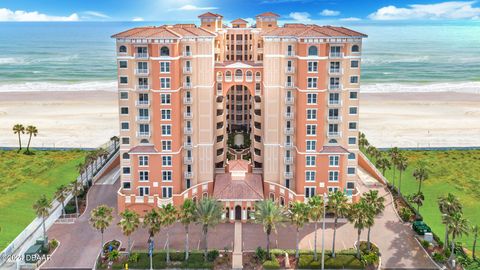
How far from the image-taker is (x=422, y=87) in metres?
181

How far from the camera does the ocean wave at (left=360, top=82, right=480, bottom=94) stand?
17388 cm

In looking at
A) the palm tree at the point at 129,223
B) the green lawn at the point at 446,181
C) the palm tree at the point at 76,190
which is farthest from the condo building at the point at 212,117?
the palm tree at the point at 129,223

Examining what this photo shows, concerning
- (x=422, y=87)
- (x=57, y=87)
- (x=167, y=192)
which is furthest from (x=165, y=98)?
(x=422, y=87)

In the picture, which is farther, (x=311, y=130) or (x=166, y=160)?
(x=166, y=160)

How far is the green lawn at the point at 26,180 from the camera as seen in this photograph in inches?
2400

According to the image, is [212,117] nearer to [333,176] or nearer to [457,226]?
[333,176]

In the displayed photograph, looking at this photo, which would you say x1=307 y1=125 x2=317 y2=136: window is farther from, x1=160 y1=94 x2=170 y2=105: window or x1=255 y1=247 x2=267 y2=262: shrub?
x1=160 y1=94 x2=170 y2=105: window

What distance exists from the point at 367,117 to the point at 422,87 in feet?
215

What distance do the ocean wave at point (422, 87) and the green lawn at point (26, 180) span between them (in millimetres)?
119946

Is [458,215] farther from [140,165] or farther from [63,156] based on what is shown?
[63,156]

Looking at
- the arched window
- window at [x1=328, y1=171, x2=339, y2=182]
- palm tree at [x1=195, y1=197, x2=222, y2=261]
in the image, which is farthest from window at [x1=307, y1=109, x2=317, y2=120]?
the arched window

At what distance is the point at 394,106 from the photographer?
472 feet

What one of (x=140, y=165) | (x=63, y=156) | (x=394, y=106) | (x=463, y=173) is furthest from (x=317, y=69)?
(x=394, y=106)

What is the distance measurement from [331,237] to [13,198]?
46036 millimetres
